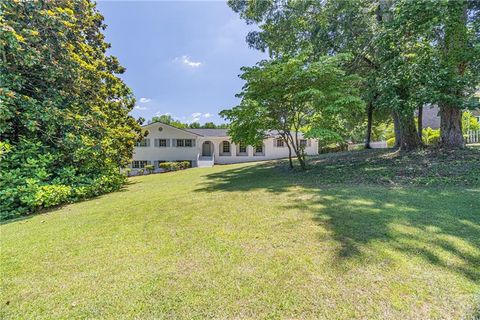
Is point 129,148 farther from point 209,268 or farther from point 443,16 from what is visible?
point 443,16

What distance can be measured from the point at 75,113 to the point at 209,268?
9.07m

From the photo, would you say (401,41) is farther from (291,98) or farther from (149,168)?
(149,168)

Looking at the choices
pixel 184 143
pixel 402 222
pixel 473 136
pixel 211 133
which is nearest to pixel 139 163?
pixel 184 143

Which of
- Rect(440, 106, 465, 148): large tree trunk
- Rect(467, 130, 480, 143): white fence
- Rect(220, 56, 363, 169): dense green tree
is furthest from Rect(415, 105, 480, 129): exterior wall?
Rect(220, 56, 363, 169): dense green tree

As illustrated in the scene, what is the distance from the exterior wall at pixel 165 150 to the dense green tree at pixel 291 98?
1526 cm

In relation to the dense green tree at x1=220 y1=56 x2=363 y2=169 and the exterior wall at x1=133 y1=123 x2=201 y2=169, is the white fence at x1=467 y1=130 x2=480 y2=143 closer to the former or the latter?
the dense green tree at x1=220 y1=56 x2=363 y2=169

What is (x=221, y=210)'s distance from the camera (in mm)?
5852

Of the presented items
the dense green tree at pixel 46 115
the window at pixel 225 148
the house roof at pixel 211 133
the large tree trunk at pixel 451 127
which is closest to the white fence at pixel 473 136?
the large tree trunk at pixel 451 127

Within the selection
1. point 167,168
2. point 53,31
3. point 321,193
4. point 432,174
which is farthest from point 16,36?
point 167,168

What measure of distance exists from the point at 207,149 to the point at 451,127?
21941mm

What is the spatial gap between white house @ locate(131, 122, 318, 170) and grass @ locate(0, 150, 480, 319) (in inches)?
744

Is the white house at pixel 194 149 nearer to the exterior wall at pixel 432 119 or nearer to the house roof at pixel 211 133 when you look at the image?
the house roof at pixel 211 133

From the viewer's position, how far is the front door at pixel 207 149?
91.6 ft

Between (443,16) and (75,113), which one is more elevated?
(443,16)
